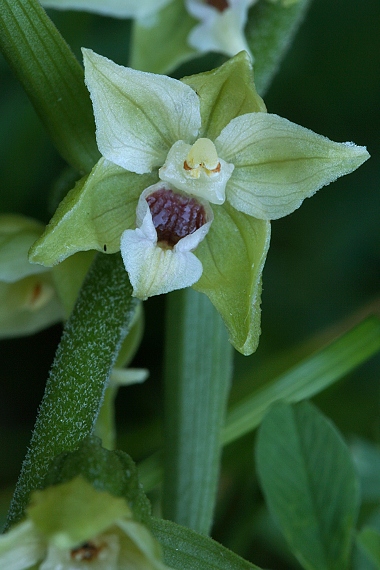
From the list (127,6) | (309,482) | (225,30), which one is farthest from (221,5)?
(309,482)

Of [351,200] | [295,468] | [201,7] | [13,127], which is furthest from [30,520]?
[351,200]

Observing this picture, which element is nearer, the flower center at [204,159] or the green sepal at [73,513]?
the green sepal at [73,513]

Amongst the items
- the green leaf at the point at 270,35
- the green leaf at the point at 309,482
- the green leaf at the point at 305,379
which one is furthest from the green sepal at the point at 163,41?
the green leaf at the point at 309,482

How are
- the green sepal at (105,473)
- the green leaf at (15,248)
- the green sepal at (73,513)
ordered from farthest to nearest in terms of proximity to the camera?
the green leaf at (15,248) → the green sepal at (105,473) → the green sepal at (73,513)

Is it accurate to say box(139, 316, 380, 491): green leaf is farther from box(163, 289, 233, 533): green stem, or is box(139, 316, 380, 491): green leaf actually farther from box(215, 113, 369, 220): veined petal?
box(215, 113, 369, 220): veined petal

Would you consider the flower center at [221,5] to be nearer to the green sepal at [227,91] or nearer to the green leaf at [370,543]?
the green sepal at [227,91]

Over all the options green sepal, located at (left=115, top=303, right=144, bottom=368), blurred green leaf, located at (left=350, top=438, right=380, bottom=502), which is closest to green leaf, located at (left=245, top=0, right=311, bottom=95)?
green sepal, located at (left=115, top=303, right=144, bottom=368)

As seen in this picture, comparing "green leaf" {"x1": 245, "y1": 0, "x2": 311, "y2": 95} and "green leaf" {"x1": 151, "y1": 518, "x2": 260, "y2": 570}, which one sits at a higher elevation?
"green leaf" {"x1": 245, "y1": 0, "x2": 311, "y2": 95}
